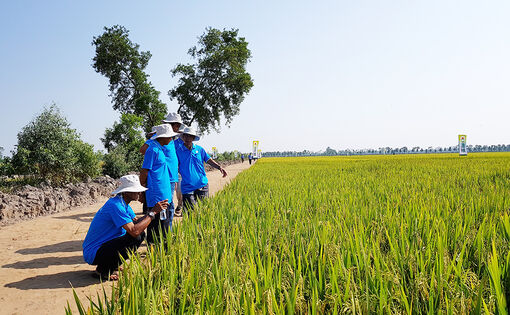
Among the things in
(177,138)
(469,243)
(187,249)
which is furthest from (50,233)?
(469,243)

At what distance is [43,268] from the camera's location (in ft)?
12.6

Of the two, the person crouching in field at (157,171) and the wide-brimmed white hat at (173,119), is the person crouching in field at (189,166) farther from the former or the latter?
the person crouching in field at (157,171)

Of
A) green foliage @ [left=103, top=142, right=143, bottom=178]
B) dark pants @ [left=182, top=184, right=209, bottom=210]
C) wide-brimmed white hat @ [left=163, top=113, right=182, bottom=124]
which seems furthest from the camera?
green foliage @ [left=103, top=142, right=143, bottom=178]

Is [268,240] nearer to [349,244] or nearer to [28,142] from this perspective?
[349,244]

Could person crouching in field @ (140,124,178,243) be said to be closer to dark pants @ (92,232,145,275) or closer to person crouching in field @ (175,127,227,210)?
dark pants @ (92,232,145,275)

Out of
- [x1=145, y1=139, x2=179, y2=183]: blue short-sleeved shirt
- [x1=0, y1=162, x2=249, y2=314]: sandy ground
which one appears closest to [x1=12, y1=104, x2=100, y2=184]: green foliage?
[x1=0, y1=162, x2=249, y2=314]: sandy ground

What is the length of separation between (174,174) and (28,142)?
37.4 ft

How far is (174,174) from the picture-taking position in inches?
177

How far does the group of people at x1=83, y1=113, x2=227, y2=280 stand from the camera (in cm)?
340

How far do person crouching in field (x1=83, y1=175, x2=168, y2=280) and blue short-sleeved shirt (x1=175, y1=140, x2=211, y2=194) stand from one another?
160 cm

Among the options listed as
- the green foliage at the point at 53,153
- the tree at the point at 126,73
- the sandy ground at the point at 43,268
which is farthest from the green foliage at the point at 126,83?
the sandy ground at the point at 43,268

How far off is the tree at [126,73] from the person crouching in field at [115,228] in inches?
957

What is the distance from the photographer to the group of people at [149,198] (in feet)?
11.2

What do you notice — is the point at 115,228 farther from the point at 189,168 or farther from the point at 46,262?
the point at 189,168
